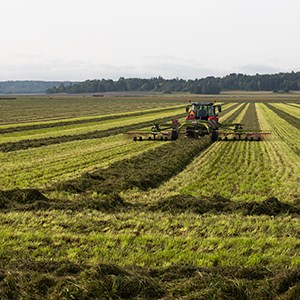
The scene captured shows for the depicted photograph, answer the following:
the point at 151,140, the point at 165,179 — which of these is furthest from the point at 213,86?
the point at 165,179

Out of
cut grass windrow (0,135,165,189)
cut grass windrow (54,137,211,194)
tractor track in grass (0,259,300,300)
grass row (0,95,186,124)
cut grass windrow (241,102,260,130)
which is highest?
tractor track in grass (0,259,300,300)

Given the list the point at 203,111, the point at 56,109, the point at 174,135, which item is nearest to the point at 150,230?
the point at 174,135

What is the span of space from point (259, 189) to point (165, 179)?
313 cm

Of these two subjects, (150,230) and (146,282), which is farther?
(150,230)

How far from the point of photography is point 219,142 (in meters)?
24.9

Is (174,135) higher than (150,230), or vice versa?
(150,230)

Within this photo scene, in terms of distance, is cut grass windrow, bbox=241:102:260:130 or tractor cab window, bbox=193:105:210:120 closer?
tractor cab window, bbox=193:105:210:120

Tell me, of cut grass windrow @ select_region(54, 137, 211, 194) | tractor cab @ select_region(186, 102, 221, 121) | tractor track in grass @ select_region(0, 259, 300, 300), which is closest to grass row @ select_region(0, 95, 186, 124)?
tractor cab @ select_region(186, 102, 221, 121)

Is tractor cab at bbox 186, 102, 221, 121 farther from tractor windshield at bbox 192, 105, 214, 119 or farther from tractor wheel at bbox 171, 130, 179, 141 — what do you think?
tractor wheel at bbox 171, 130, 179, 141

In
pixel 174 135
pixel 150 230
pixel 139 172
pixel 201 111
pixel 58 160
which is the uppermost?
pixel 201 111

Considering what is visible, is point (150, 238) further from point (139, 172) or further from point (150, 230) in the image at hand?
point (139, 172)

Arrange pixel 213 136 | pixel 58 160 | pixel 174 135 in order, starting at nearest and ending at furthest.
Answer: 1. pixel 58 160
2. pixel 213 136
3. pixel 174 135

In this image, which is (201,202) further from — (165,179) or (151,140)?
(151,140)

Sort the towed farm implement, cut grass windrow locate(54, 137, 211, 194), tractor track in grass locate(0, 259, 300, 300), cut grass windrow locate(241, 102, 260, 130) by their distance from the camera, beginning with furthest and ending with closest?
cut grass windrow locate(241, 102, 260, 130) → the towed farm implement → cut grass windrow locate(54, 137, 211, 194) → tractor track in grass locate(0, 259, 300, 300)
